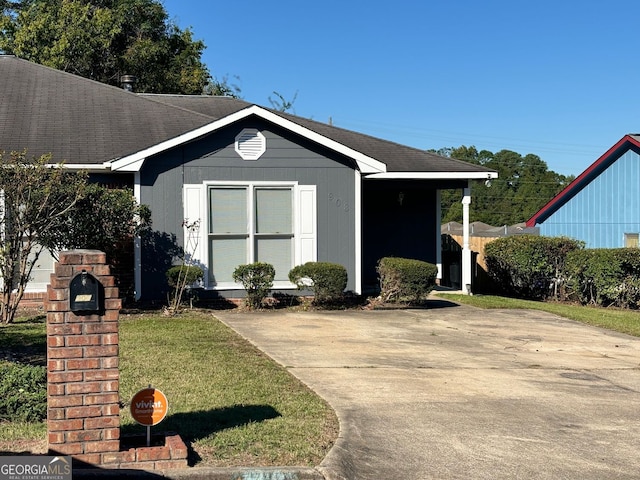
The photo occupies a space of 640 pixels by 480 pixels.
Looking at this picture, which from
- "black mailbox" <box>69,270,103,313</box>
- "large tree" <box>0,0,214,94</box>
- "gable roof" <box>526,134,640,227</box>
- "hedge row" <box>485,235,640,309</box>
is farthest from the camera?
Result: "large tree" <box>0,0,214,94</box>

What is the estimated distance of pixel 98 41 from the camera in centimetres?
3069

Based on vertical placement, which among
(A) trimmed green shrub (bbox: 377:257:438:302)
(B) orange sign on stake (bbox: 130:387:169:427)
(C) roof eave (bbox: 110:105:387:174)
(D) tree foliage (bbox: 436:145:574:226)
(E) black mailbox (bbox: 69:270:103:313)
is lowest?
(B) orange sign on stake (bbox: 130:387:169:427)

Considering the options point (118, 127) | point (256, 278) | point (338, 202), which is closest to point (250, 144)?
point (338, 202)

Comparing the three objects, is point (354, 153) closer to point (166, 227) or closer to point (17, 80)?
point (166, 227)

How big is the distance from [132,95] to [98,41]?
43.4 ft

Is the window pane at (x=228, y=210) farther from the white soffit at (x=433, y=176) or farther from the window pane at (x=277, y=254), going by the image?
the white soffit at (x=433, y=176)

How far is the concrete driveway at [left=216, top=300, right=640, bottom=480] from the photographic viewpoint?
5.60 metres

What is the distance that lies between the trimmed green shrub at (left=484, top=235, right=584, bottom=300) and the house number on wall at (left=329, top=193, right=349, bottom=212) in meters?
5.84

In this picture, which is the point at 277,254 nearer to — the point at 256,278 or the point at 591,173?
the point at 256,278

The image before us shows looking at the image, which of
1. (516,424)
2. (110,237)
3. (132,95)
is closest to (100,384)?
(516,424)

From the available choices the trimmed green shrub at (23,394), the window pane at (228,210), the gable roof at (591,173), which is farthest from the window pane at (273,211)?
the gable roof at (591,173)

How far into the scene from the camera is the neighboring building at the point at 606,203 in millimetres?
21328

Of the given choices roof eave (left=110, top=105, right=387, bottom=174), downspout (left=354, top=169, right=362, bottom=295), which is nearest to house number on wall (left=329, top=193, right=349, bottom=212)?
downspout (left=354, top=169, right=362, bottom=295)
